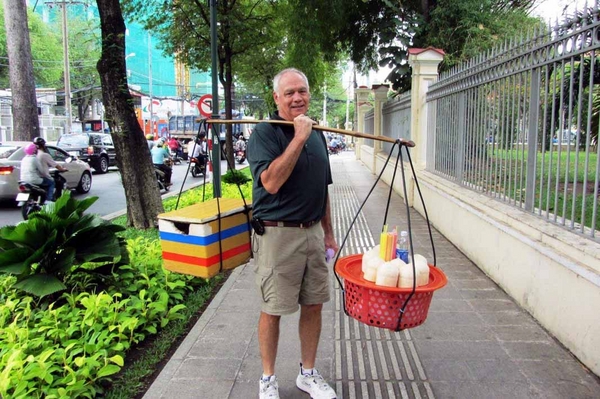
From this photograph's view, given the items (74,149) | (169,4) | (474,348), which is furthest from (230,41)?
(474,348)

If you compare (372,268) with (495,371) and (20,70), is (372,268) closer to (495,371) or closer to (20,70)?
(495,371)

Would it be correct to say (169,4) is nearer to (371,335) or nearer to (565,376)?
(371,335)

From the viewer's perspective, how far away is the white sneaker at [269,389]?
2.66 metres

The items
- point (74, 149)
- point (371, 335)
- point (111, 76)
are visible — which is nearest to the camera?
point (371, 335)

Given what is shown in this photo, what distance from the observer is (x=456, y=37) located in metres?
12.0

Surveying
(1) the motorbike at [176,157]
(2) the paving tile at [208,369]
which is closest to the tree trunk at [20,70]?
(1) the motorbike at [176,157]

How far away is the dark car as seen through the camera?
19.4 metres

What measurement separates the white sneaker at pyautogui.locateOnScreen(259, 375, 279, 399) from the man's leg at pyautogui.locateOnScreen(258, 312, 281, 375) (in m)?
0.05

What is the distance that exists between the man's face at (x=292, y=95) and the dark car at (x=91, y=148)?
18.0 meters

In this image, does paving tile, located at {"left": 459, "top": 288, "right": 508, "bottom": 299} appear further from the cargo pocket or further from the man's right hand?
the man's right hand

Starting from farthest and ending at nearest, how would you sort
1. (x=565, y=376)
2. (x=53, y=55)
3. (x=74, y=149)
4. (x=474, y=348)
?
(x=53, y=55) < (x=74, y=149) < (x=474, y=348) < (x=565, y=376)

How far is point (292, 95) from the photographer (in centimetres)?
252

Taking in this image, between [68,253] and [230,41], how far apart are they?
11315mm

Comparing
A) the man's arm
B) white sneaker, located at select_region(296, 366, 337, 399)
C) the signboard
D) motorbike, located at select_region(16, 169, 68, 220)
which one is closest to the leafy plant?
white sneaker, located at select_region(296, 366, 337, 399)
